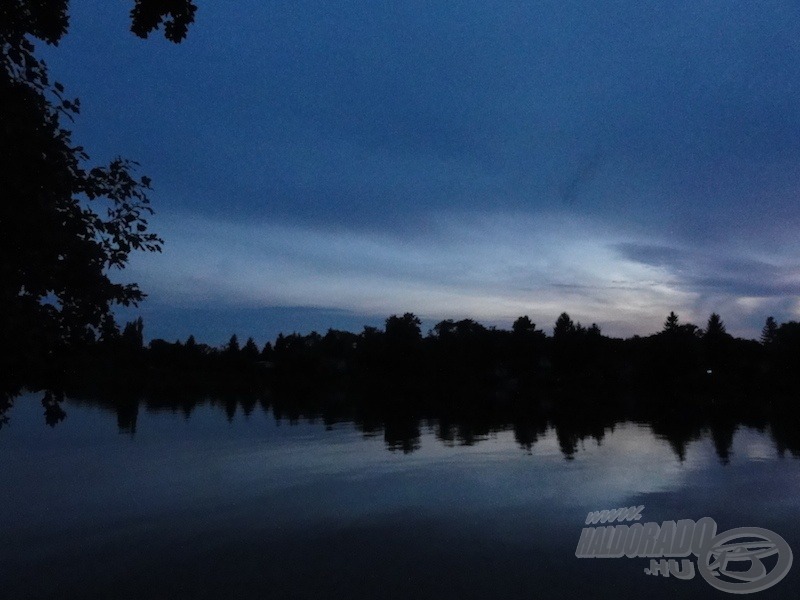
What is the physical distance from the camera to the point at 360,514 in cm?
1719

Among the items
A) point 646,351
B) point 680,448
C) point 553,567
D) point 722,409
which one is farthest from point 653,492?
point 646,351

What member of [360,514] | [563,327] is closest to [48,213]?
[360,514]

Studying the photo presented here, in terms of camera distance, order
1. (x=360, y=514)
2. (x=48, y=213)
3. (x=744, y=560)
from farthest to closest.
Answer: (x=360, y=514) → (x=744, y=560) → (x=48, y=213)

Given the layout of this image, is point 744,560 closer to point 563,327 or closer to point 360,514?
point 360,514

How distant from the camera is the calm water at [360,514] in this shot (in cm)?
1212

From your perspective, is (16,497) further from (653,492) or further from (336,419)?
(336,419)

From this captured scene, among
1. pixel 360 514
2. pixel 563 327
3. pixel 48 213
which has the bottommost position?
pixel 360 514

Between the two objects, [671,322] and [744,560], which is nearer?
[744,560]

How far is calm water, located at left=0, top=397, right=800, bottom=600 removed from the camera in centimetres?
1212

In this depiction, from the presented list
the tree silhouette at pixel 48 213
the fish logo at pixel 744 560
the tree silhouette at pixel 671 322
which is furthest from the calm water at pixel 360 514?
the tree silhouette at pixel 671 322

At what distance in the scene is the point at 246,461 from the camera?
27.2m

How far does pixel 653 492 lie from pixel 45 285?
19.3 meters

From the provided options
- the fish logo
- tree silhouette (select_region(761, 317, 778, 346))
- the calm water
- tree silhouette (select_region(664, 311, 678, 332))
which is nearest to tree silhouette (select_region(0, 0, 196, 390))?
the calm water

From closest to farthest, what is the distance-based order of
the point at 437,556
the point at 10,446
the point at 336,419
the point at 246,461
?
the point at 437,556 → the point at 246,461 → the point at 10,446 → the point at 336,419
